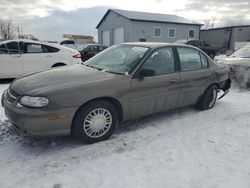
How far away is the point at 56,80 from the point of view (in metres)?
3.61

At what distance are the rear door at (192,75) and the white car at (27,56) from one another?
4.95m

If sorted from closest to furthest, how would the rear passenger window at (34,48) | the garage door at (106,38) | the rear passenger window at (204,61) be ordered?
1. the rear passenger window at (204,61)
2. the rear passenger window at (34,48)
3. the garage door at (106,38)

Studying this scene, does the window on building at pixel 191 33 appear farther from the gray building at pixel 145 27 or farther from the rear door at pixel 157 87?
the rear door at pixel 157 87

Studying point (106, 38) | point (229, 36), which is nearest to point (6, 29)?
point (106, 38)

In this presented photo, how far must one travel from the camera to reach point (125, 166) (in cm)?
312

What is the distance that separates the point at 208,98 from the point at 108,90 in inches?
109

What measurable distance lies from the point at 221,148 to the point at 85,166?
6.67 ft

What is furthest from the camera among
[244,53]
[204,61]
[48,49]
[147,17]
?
[147,17]

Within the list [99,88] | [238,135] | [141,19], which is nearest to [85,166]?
[99,88]

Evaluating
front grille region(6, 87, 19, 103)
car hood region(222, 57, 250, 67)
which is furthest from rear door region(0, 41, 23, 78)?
car hood region(222, 57, 250, 67)

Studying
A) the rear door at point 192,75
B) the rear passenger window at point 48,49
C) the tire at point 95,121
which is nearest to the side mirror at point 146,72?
the tire at point 95,121

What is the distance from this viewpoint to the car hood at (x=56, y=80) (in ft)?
11.1

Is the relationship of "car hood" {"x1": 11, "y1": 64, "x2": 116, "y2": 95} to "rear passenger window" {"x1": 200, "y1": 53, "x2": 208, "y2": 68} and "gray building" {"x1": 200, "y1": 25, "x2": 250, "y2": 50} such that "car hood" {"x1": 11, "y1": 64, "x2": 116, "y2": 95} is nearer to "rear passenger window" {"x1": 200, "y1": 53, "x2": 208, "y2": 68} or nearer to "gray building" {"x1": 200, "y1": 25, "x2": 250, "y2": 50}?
"rear passenger window" {"x1": 200, "y1": 53, "x2": 208, "y2": 68}

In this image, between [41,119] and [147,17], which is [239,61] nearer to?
[41,119]
